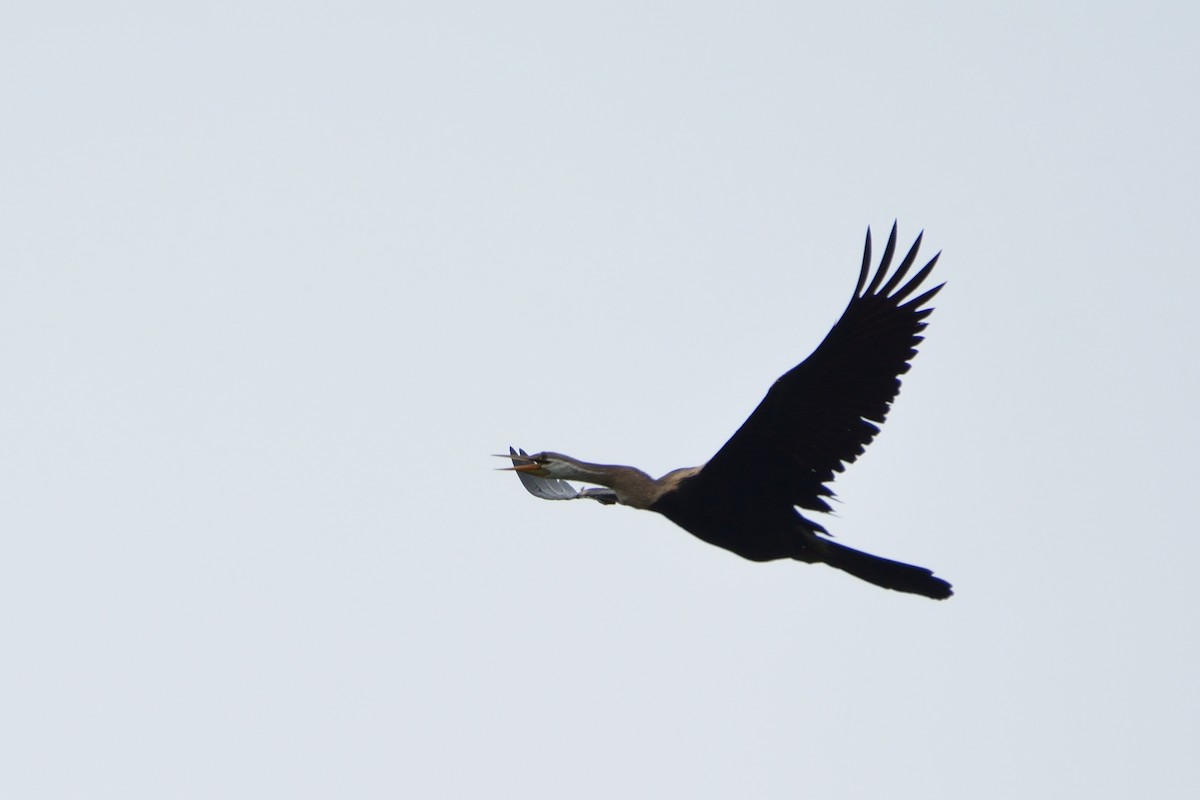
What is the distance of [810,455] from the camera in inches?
583

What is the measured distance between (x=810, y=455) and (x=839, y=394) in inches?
20.4

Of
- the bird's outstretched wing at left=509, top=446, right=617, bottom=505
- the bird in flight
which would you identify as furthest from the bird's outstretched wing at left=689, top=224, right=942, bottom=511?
the bird's outstretched wing at left=509, top=446, right=617, bottom=505

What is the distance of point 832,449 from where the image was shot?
14.7 m

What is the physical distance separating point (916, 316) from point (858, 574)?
6.25ft

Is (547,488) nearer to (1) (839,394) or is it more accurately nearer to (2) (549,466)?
(2) (549,466)

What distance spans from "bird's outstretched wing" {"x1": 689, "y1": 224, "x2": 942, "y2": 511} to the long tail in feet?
1.79

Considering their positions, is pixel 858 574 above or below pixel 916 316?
below

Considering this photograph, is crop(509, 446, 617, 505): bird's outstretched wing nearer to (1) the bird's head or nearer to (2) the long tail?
(1) the bird's head

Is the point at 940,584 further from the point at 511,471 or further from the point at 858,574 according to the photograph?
the point at 511,471

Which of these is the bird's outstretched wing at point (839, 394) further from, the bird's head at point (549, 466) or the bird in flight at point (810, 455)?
the bird's head at point (549, 466)

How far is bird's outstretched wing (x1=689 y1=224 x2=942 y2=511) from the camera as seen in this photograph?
14375 mm

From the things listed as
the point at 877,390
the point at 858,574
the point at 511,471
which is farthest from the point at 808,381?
the point at 511,471

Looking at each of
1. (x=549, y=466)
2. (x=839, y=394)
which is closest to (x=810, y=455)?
(x=839, y=394)

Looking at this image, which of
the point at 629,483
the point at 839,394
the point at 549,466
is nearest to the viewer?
the point at 839,394
